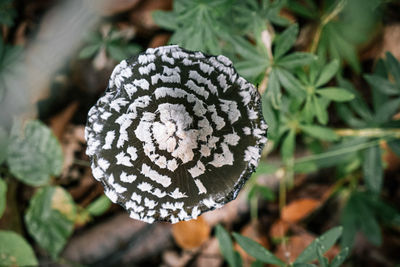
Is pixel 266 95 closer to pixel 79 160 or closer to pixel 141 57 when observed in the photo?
pixel 141 57

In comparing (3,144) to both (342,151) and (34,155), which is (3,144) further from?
(342,151)

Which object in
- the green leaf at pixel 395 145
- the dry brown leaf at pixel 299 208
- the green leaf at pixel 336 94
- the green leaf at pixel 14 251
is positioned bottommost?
the dry brown leaf at pixel 299 208

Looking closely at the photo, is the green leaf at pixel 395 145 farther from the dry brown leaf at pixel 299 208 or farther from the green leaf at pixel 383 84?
the dry brown leaf at pixel 299 208

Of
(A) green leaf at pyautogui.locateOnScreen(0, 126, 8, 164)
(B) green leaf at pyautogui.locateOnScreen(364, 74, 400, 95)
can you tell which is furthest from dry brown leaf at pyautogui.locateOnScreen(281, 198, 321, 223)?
(A) green leaf at pyautogui.locateOnScreen(0, 126, 8, 164)

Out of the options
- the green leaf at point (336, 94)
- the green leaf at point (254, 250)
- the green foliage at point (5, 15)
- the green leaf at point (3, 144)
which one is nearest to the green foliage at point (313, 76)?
the green leaf at point (336, 94)

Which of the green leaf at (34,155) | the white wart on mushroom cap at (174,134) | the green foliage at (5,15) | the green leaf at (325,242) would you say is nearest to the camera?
the white wart on mushroom cap at (174,134)

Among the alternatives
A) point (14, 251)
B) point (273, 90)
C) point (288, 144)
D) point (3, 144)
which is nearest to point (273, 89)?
point (273, 90)

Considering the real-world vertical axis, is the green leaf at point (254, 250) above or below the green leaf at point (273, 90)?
below
